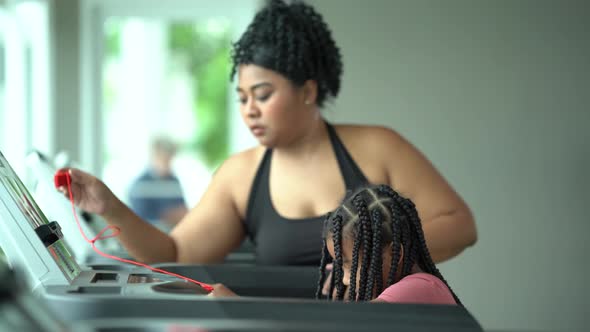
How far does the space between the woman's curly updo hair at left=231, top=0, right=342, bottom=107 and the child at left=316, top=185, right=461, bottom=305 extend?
633mm

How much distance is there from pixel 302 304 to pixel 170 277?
52cm

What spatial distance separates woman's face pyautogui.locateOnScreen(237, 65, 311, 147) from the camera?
201 centimetres

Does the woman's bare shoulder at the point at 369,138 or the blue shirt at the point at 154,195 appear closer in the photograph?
the woman's bare shoulder at the point at 369,138

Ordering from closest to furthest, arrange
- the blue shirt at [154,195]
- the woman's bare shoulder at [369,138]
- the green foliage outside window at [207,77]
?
the woman's bare shoulder at [369,138] → the blue shirt at [154,195] → the green foliage outside window at [207,77]

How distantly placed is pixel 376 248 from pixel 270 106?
0.67 m

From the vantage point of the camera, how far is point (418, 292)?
1.39 meters

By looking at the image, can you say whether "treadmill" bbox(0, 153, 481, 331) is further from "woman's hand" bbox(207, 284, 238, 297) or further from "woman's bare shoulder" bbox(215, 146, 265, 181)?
"woman's bare shoulder" bbox(215, 146, 265, 181)

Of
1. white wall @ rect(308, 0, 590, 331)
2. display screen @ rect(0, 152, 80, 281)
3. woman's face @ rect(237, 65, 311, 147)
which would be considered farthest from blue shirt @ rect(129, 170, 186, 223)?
display screen @ rect(0, 152, 80, 281)

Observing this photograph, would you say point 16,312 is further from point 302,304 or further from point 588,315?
point 588,315

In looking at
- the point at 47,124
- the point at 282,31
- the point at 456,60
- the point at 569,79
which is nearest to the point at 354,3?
the point at 456,60

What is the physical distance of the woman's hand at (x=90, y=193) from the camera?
69.4 inches

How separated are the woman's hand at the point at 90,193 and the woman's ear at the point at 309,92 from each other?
1.96 feet

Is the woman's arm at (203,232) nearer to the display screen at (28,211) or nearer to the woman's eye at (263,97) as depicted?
the woman's eye at (263,97)

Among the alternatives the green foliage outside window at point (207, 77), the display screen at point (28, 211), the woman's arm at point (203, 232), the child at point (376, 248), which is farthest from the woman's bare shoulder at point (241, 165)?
the green foliage outside window at point (207, 77)
